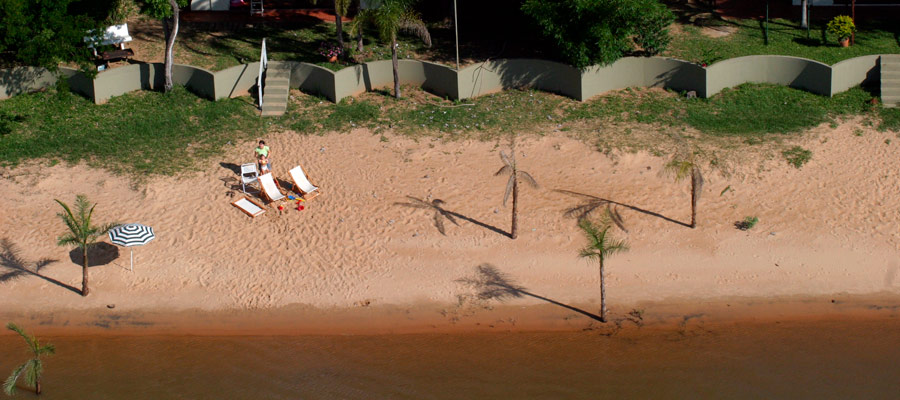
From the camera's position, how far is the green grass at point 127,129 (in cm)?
2677

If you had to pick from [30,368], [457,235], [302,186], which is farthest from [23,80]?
[457,235]

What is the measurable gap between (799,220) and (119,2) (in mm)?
22072

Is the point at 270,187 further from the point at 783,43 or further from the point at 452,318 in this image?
the point at 783,43

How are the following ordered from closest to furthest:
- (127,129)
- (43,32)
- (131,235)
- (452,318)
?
(452,318) < (131,235) < (127,129) < (43,32)

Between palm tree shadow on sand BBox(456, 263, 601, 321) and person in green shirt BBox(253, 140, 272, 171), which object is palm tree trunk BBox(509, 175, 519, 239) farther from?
person in green shirt BBox(253, 140, 272, 171)

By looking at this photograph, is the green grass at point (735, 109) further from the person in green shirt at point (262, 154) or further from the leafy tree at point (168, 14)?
the leafy tree at point (168, 14)

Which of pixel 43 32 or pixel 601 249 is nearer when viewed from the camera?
pixel 601 249

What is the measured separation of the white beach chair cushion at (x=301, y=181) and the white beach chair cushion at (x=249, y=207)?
121cm

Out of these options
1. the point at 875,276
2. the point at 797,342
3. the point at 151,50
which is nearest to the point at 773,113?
the point at 875,276

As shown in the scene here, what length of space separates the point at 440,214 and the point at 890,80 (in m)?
14.7

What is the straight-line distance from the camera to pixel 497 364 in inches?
795

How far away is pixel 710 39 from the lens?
32.0 metres

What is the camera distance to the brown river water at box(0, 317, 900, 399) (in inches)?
769

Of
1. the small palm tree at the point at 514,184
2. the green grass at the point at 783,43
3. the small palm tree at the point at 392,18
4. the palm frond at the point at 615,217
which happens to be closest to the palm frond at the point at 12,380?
the small palm tree at the point at 514,184
